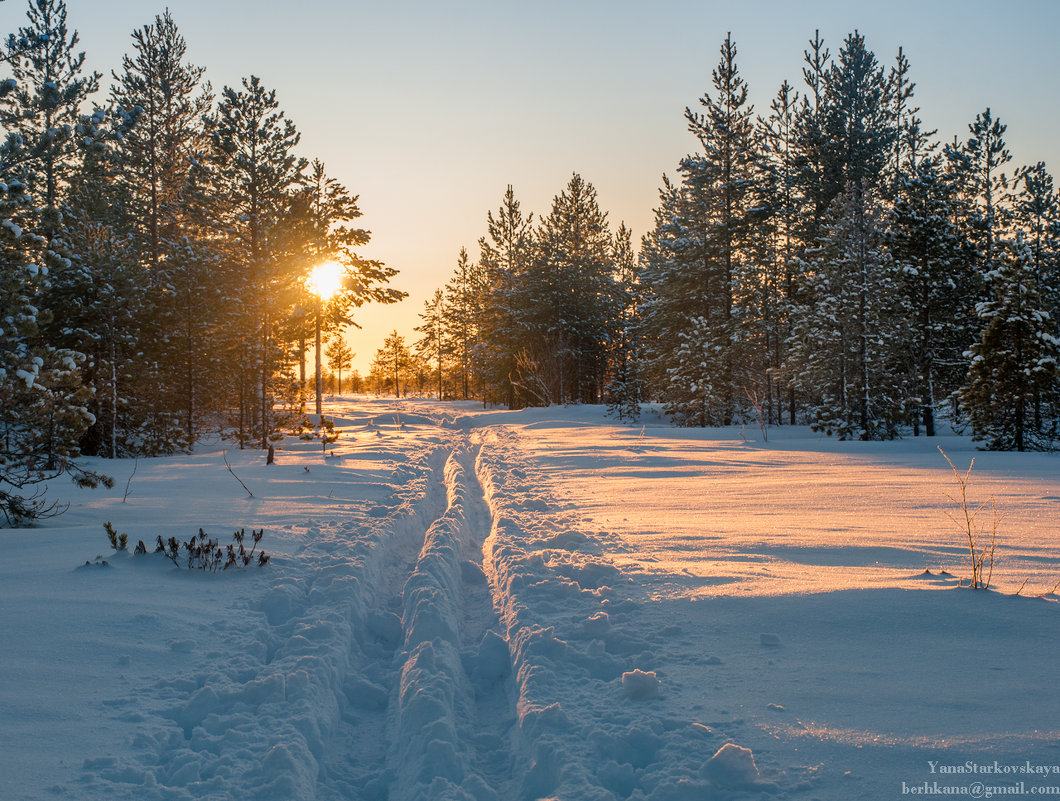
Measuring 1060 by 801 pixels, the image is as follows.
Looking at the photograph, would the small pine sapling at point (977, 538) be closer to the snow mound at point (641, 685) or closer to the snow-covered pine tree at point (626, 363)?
the snow mound at point (641, 685)

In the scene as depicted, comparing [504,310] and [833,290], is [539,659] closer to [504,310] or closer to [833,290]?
[833,290]

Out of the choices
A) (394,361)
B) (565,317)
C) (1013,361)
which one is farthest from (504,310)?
(394,361)

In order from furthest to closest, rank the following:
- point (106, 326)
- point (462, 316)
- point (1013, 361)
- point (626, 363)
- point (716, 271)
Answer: point (462, 316), point (626, 363), point (716, 271), point (1013, 361), point (106, 326)

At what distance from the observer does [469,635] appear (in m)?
4.38

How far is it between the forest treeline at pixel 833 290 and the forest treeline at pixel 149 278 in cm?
1453

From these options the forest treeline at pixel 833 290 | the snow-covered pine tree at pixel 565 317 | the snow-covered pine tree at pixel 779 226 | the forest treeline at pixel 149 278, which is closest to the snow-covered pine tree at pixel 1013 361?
the forest treeline at pixel 833 290

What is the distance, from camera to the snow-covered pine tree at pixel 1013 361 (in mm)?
14703

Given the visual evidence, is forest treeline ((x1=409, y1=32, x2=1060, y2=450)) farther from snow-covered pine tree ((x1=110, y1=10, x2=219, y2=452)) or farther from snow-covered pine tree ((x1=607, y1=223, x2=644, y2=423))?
snow-covered pine tree ((x1=110, y1=10, x2=219, y2=452))

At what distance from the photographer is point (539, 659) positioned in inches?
149

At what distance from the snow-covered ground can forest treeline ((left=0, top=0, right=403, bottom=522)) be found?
2762mm

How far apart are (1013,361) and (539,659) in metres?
17.1

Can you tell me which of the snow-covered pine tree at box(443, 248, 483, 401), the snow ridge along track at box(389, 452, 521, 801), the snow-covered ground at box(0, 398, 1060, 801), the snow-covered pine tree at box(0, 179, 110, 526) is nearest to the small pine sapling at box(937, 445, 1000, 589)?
the snow-covered ground at box(0, 398, 1060, 801)

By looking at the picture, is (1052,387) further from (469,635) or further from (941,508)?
(469,635)

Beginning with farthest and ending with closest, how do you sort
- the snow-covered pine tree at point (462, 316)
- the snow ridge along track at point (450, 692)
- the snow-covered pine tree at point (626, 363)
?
the snow-covered pine tree at point (462, 316) → the snow-covered pine tree at point (626, 363) → the snow ridge along track at point (450, 692)
